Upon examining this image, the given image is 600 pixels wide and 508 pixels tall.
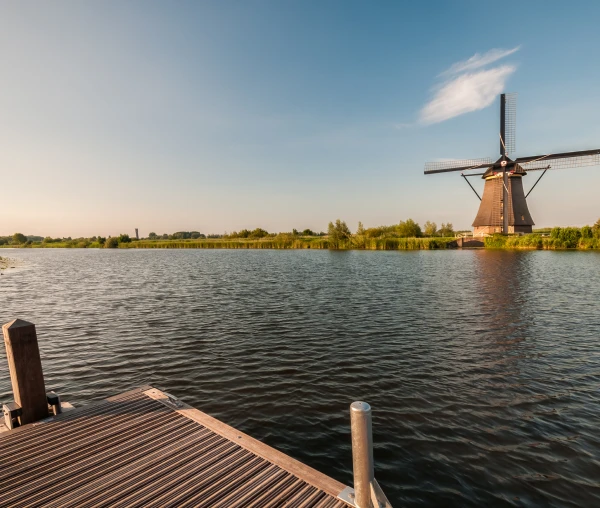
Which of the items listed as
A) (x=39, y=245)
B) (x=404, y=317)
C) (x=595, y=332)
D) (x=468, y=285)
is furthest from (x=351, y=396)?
(x=39, y=245)

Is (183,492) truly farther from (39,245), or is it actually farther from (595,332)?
(39,245)

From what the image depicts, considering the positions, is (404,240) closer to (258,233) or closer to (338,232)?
(338,232)

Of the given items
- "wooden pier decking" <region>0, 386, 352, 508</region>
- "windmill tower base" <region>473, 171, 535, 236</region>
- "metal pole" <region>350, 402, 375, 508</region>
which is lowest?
"wooden pier decking" <region>0, 386, 352, 508</region>

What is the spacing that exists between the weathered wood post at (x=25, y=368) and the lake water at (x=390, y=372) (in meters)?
2.56

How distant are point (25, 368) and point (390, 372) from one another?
8546 millimetres

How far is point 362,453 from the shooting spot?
3.81 metres

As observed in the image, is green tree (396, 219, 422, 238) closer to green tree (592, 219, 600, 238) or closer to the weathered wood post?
green tree (592, 219, 600, 238)

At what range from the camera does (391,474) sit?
568 centimetres

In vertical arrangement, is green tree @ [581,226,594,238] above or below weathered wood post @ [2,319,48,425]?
above

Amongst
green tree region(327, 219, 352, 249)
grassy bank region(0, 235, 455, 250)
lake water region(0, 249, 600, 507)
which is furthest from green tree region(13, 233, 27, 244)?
lake water region(0, 249, 600, 507)

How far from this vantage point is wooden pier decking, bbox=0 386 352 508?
4.11 meters

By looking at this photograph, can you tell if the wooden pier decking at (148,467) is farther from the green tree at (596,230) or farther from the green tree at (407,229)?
the green tree at (407,229)

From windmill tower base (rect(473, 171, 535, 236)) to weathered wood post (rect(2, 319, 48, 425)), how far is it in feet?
235

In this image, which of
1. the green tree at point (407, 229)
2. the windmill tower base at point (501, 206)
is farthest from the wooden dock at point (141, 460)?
the green tree at point (407, 229)
